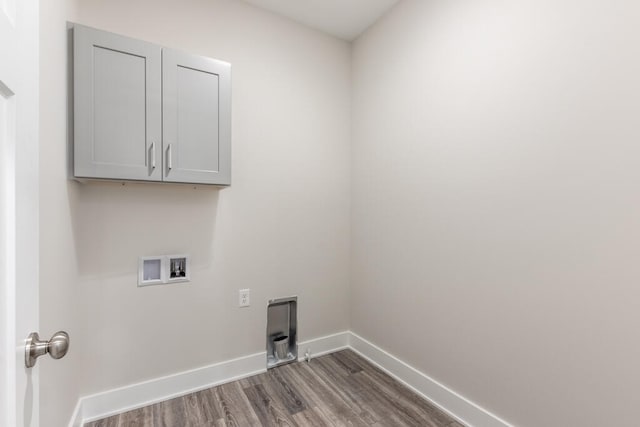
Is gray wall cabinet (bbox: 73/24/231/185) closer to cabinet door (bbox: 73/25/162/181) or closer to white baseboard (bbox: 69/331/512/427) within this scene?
cabinet door (bbox: 73/25/162/181)

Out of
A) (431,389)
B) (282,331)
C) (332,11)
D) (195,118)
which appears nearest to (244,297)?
(282,331)

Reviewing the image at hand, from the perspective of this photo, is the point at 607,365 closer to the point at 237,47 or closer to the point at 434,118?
the point at 434,118

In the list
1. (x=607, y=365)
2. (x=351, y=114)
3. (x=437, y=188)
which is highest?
(x=351, y=114)

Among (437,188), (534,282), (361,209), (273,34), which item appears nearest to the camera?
(534,282)

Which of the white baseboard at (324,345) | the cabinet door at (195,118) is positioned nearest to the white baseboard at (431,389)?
the white baseboard at (324,345)

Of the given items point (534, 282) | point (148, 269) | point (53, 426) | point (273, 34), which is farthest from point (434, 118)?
point (53, 426)

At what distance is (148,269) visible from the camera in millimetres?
1865

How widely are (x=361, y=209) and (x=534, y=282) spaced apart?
134 cm

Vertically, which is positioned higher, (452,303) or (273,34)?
(273,34)

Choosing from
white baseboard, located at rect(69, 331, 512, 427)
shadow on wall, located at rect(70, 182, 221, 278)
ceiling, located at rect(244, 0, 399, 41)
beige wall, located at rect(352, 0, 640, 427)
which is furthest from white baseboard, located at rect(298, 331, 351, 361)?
ceiling, located at rect(244, 0, 399, 41)

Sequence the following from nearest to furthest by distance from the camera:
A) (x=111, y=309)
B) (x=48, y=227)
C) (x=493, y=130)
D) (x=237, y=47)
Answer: (x=48, y=227)
(x=493, y=130)
(x=111, y=309)
(x=237, y=47)

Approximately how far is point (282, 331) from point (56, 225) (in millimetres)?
1633

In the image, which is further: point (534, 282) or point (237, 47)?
point (237, 47)

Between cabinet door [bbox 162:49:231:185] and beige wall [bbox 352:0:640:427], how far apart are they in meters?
1.17
